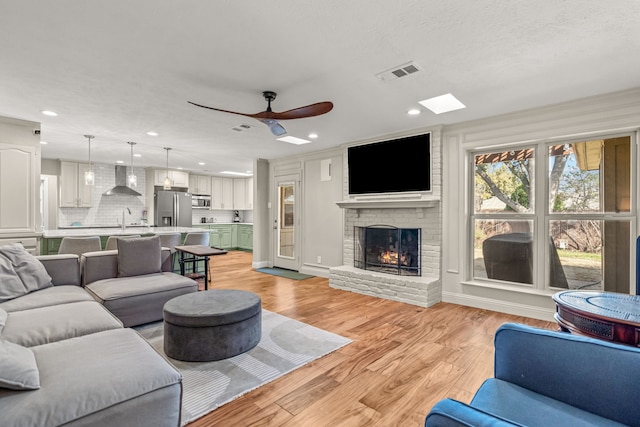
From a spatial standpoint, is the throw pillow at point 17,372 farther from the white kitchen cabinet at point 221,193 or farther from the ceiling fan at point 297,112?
the white kitchen cabinet at point 221,193

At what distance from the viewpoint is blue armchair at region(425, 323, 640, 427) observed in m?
1.15

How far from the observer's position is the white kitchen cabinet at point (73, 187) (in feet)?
23.6

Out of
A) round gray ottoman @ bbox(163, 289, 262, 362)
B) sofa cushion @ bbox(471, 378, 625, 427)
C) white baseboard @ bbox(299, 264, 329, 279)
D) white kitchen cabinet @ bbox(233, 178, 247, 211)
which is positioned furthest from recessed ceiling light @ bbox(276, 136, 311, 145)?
white kitchen cabinet @ bbox(233, 178, 247, 211)

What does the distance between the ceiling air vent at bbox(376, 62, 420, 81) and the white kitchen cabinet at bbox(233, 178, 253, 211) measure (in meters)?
8.17

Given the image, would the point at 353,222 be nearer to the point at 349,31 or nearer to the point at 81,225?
the point at 349,31

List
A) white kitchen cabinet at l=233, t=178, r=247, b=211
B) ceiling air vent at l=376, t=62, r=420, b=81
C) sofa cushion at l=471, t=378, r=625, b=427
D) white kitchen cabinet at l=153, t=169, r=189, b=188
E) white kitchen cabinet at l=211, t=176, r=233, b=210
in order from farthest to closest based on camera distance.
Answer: white kitchen cabinet at l=233, t=178, r=247, b=211 → white kitchen cabinet at l=211, t=176, r=233, b=210 → white kitchen cabinet at l=153, t=169, r=189, b=188 → ceiling air vent at l=376, t=62, r=420, b=81 → sofa cushion at l=471, t=378, r=625, b=427

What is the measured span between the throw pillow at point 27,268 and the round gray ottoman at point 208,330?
1380 mm

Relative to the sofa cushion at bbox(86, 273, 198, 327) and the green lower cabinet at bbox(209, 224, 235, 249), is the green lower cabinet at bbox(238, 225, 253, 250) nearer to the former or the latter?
the green lower cabinet at bbox(209, 224, 235, 249)

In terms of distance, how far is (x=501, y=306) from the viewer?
3.98m

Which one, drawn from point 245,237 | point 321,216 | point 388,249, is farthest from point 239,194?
Answer: point 388,249

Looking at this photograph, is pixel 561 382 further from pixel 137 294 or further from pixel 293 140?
pixel 293 140

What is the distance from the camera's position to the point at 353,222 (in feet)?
18.1

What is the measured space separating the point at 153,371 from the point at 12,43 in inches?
103

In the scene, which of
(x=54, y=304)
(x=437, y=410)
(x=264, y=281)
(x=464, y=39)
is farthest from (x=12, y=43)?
(x=264, y=281)
